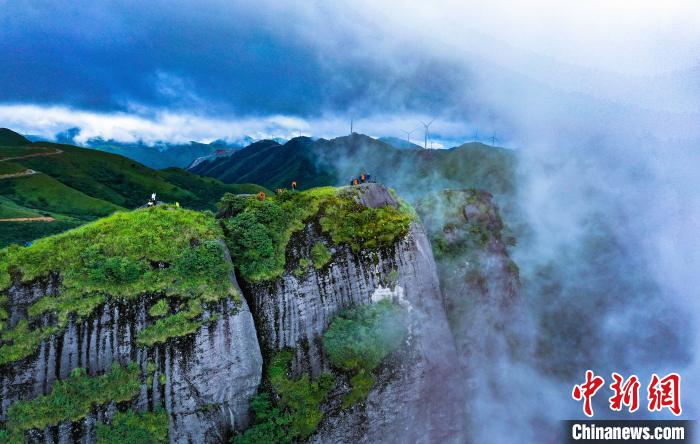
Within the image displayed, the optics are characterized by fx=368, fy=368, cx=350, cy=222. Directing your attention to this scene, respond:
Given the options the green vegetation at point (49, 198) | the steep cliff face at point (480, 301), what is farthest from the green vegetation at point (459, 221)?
the green vegetation at point (49, 198)

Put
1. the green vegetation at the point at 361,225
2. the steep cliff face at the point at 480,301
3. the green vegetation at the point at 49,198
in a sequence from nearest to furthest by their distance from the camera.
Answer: the green vegetation at the point at 361,225 < the steep cliff face at the point at 480,301 < the green vegetation at the point at 49,198

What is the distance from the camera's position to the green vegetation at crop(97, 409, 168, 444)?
1873 centimetres

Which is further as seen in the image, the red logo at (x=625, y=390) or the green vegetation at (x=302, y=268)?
the red logo at (x=625, y=390)

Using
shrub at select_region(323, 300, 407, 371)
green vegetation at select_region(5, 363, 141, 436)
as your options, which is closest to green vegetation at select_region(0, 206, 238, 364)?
green vegetation at select_region(5, 363, 141, 436)

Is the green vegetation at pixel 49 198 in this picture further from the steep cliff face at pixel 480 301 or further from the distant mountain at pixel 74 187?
the steep cliff face at pixel 480 301

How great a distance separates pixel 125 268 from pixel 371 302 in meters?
15.5

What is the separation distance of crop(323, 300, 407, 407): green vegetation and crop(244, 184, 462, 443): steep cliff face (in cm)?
62

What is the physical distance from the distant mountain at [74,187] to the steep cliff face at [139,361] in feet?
216

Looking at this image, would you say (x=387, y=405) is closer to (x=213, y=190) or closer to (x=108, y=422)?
(x=108, y=422)

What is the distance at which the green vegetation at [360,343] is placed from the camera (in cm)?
2408

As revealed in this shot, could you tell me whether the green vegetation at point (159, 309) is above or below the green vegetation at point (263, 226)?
below

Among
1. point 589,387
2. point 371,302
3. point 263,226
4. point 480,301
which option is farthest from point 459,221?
point 263,226

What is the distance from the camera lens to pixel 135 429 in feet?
63.0

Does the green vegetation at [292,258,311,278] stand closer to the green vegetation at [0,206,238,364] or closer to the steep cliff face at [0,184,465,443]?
the steep cliff face at [0,184,465,443]
